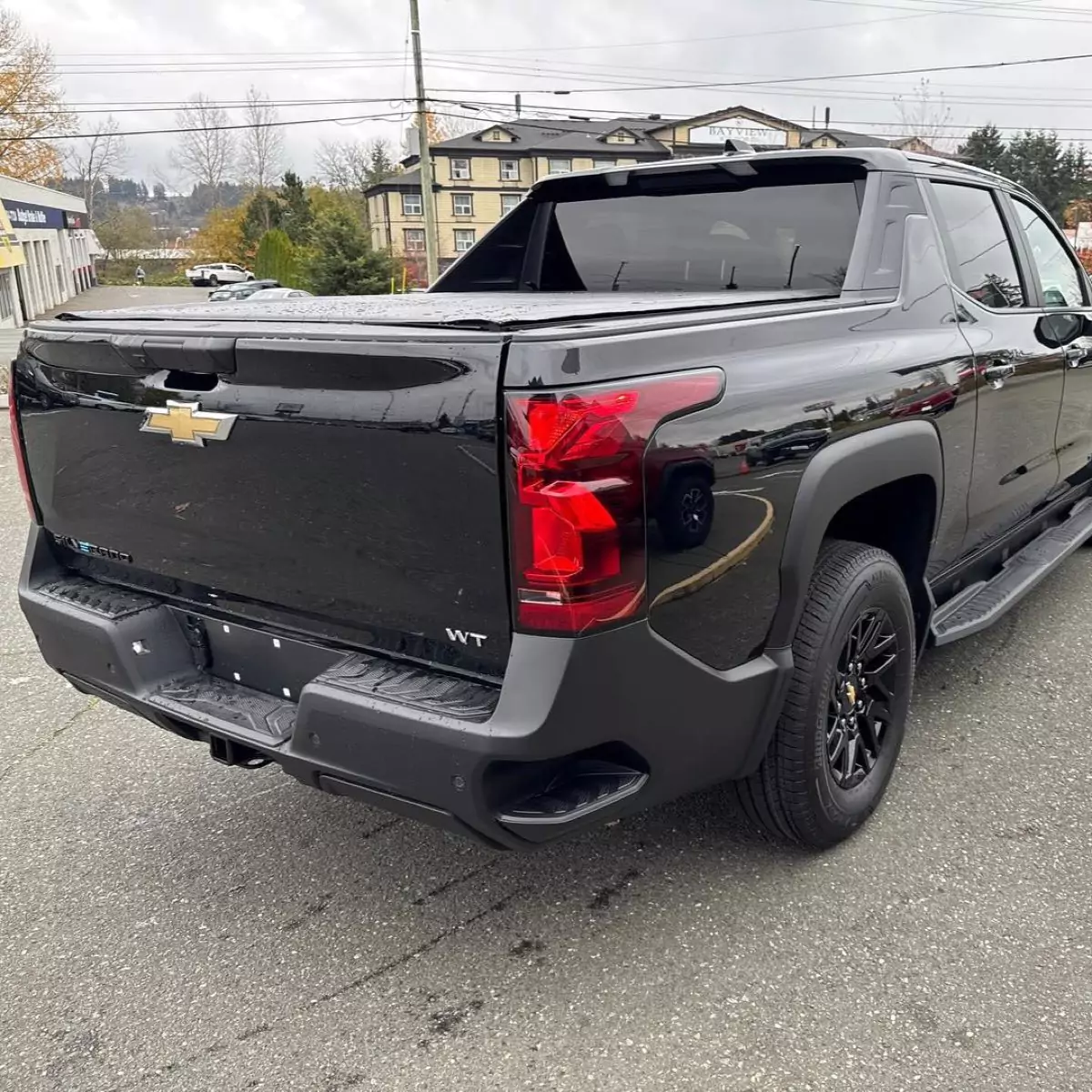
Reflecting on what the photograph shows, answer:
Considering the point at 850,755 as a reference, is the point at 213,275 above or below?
below

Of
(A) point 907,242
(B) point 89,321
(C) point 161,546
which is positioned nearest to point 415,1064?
(C) point 161,546

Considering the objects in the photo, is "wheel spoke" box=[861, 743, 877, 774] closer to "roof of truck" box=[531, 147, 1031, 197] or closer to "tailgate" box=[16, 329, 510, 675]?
"tailgate" box=[16, 329, 510, 675]

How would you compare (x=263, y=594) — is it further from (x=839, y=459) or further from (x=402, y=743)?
(x=839, y=459)

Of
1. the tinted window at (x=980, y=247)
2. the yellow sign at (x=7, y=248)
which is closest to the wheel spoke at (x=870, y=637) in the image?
the tinted window at (x=980, y=247)

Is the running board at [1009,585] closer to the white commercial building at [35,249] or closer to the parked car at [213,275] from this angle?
the white commercial building at [35,249]

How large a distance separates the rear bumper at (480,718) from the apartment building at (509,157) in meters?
53.9

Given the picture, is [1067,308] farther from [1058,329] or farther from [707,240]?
[707,240]

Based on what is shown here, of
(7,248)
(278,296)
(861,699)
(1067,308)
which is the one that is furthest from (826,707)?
(7,248)

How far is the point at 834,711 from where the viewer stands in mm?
2738

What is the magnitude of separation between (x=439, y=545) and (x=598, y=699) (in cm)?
46

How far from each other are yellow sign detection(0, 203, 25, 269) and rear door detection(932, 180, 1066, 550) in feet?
111

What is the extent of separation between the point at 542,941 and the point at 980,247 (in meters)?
2.92

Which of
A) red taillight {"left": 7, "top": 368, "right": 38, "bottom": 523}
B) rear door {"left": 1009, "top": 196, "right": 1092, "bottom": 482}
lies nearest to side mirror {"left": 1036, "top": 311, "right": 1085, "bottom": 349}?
rear door {"left": 1009, "top": 196, "right": 1092, "bottom": 482}

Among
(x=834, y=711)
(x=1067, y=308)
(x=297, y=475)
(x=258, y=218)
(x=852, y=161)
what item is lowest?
(x=834, y=711)
